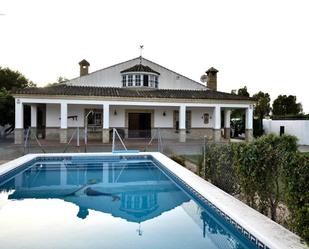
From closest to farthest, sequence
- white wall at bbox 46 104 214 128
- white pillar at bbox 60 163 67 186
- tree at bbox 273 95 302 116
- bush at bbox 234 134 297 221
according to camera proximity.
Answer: bush at bbox 234 134 297 221 → white pillar at bbox 60 163 67 186 → white wall at bbox 46 104 214 128 → tree at bbox 273 95 302 116

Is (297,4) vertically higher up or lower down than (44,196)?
higher up

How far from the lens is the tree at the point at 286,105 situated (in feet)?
170

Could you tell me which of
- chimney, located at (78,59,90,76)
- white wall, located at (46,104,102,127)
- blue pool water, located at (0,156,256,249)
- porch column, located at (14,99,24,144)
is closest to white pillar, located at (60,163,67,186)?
blue pool water, located at (0,156,256,249)

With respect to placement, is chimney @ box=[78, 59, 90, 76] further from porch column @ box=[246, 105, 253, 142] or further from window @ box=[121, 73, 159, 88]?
porch column @ box=[246, 105, 253, 142]

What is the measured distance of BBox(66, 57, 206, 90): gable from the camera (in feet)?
98.9

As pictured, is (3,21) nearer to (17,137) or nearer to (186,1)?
(17,137)

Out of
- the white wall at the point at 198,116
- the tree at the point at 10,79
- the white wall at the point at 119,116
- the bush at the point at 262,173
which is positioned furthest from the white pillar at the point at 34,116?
the bush at the point at 262,173

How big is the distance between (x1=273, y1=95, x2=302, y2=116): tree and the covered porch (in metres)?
25.0

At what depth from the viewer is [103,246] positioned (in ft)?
19.4

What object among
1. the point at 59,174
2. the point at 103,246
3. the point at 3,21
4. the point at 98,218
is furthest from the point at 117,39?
the point at 103,246

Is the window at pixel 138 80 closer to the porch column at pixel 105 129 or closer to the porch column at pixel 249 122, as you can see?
the porch column at pixel 105 129

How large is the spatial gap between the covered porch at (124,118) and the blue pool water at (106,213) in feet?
35.6

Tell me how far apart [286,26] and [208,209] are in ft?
48.7

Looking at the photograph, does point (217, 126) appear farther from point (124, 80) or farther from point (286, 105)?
point (286, 105)
